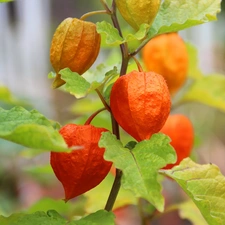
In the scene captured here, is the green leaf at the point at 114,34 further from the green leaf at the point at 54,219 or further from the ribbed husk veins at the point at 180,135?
the ribbed husk veins at the point at 180,135

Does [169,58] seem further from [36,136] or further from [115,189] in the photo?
[36,136]

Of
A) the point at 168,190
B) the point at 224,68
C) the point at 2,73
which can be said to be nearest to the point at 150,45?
the point at 168,190

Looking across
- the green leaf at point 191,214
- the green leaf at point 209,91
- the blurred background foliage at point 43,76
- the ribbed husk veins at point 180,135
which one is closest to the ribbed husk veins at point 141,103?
the ribbed husk veins at point 180,135

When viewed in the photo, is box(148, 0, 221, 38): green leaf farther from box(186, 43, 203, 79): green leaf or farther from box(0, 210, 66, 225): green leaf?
box(186, 43, 203, 79): green leaf

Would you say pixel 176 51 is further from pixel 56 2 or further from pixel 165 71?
pixel 56 2

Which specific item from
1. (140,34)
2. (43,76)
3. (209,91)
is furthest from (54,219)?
(43,76)

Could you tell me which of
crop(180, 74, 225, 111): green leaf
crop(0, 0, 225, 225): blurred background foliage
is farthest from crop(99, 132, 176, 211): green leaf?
crop(0, 0, 225, 225): blurred background foliage
